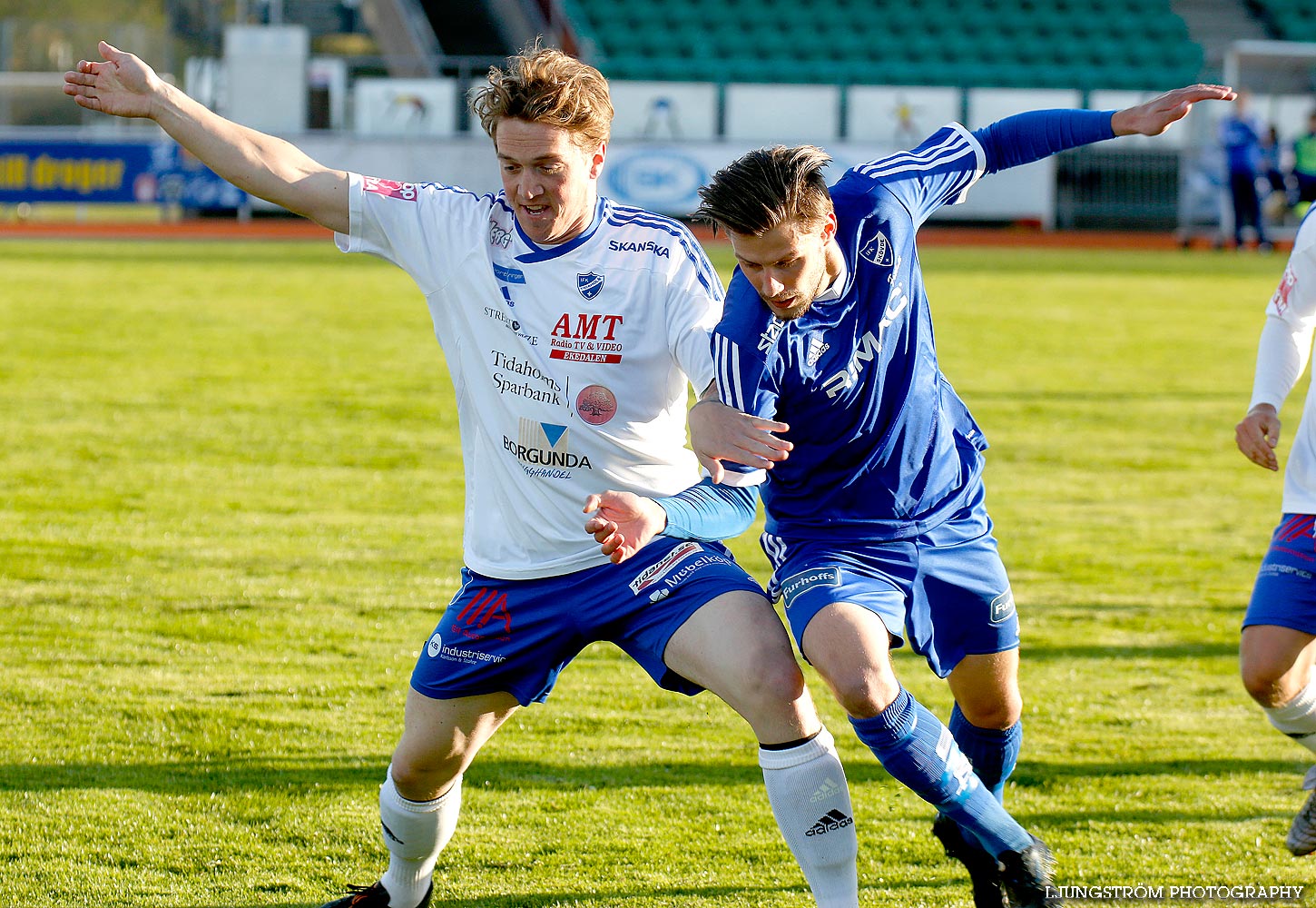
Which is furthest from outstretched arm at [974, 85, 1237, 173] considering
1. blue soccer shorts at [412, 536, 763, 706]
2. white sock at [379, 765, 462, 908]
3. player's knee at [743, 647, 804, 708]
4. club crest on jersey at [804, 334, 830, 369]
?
white sock at [379, 765, 462, 908]

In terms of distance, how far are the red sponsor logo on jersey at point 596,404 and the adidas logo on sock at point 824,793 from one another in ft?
2.99

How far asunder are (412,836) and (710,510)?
1031 millimetres

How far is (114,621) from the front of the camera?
5.71 m

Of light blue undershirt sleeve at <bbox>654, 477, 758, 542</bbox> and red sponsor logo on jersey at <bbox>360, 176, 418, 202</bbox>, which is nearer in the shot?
light blue undershirt sleeve at <bbox>654, 477, 758, 542</bbox>

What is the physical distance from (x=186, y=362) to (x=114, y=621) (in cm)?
610

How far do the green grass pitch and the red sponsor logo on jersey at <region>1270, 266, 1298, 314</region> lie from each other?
4.53 feet

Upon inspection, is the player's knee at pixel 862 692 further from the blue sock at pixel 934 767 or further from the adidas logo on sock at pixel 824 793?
the adidas logo on sock at pixel 824 793

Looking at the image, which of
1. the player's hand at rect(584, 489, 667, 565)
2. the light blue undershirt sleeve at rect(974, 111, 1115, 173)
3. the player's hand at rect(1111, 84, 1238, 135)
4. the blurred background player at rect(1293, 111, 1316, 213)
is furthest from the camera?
the blurred background player at rect(1293, 111, 1316, 213)

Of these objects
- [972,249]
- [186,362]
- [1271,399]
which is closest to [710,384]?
[1271,399]

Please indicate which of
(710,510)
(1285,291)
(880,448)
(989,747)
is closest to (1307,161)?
(1285,291)

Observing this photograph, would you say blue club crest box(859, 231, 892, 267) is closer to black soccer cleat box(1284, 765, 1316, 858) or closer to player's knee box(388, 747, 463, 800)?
player's knee box(388, 747, 463, 800)

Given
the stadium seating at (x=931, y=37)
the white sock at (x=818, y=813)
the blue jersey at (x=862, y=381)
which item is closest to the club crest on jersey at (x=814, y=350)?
the blue jersey at (x=862, y=381)

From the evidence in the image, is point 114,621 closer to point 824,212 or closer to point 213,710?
point 213,710

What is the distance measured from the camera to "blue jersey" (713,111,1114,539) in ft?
10.6
